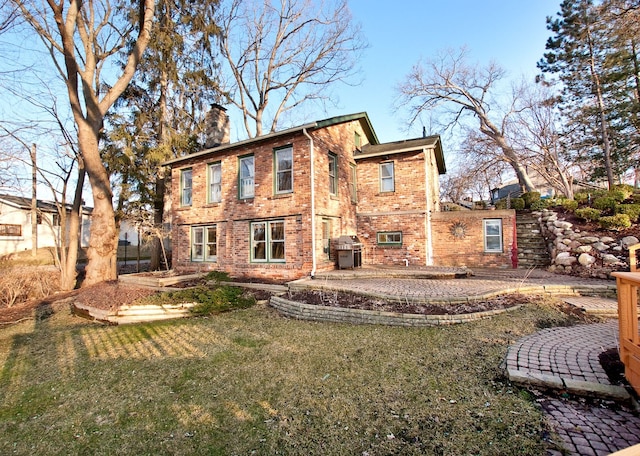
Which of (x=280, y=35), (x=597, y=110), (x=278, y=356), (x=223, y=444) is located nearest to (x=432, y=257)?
(x=278, y=356)

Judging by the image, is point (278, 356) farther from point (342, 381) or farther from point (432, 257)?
point (432, 257)

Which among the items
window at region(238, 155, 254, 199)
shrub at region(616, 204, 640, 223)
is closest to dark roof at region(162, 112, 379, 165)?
window at region(238, 155, 254, 199)

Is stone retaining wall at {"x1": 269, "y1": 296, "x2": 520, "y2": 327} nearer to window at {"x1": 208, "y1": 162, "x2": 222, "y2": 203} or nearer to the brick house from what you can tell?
the brick house

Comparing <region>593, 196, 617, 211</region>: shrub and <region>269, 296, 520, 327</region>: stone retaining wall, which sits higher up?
<region>593, 196, 617, 211</region>: shrub

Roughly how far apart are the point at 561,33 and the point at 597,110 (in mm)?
5611

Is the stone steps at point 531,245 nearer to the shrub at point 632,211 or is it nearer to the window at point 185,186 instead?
the shrub at point 632,211

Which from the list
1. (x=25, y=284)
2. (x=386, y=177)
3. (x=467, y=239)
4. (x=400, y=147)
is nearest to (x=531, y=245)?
(x=467, y=239)


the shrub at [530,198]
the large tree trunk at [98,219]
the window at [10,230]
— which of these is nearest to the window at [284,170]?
the large tree trunk at [98,219]

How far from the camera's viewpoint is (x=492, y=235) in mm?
11781

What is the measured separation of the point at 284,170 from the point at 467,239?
7.90 metres

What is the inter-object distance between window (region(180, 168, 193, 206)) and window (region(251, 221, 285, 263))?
13.6ft

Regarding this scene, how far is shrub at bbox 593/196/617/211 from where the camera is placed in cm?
1073

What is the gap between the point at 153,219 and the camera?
14047 mm

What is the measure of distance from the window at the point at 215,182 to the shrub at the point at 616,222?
14.1 m
